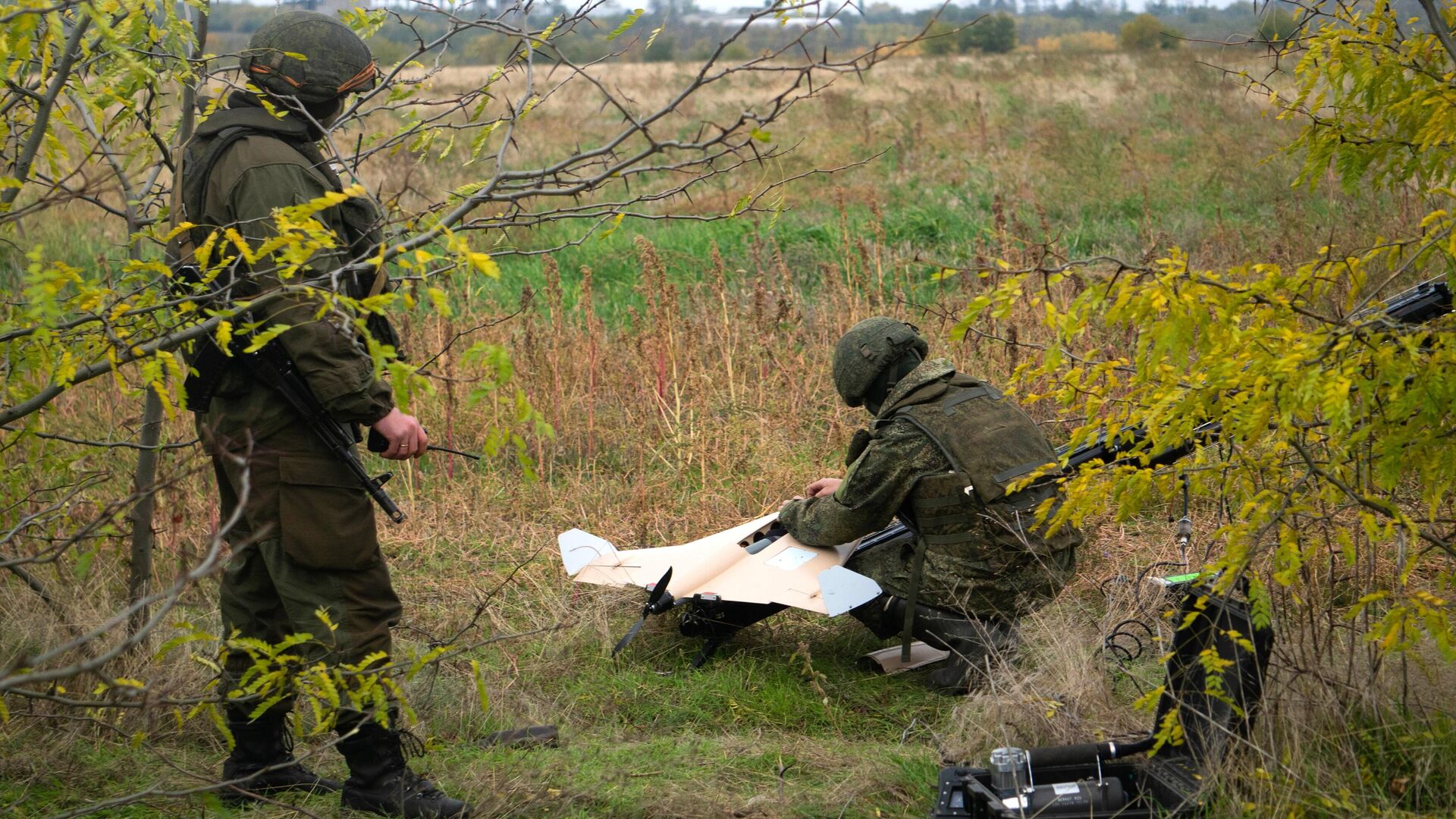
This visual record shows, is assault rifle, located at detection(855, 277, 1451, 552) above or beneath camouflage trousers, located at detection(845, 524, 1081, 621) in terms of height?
above

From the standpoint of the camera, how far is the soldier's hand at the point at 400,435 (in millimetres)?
3307

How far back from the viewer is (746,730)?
4.28m

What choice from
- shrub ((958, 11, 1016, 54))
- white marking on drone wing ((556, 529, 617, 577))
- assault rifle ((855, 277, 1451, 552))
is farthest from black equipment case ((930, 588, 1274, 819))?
shrub ((958, 11, 1016, 54))

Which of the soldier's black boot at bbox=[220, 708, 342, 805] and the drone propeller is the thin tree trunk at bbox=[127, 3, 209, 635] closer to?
the soldier's black boot at bbox=[220, 708, 342, 805]

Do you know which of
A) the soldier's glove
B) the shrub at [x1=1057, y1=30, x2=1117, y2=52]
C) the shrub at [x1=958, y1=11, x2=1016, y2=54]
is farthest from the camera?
the shrub at [x1=958, y1=11, x2=1016, y2=54]

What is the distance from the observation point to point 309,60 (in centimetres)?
338

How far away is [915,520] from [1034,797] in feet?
5.72

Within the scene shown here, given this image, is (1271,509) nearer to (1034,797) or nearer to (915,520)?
(1034,797)

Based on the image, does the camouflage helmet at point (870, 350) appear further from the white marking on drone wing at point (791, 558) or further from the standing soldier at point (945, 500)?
the white marking on drone wing at point (791, 558)

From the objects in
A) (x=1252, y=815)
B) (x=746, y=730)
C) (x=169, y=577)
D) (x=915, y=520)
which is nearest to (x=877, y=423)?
(x=915, y=520)

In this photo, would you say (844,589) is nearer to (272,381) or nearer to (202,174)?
(272,381)

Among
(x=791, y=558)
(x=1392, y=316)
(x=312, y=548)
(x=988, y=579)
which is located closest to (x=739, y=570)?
(x=791, y=558)

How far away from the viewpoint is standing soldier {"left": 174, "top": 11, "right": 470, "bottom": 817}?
10.6 feet

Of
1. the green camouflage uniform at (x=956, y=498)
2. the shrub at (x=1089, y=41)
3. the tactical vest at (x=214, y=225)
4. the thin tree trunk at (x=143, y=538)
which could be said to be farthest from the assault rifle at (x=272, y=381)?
the shrub at (x=1089, y=41)
